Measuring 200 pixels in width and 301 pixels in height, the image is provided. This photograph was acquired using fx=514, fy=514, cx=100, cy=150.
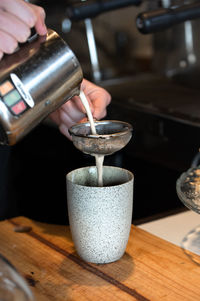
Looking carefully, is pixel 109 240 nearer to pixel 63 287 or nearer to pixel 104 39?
pixel 63 287

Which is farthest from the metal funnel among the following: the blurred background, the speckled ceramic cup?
the blurred background

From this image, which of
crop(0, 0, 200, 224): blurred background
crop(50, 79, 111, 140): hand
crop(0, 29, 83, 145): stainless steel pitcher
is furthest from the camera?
crop(0, 0, 200, 224): blurred background

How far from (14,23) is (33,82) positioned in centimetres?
9

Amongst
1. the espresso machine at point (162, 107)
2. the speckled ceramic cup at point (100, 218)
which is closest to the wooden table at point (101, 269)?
the speckled ceramic cup at point (100, 218)

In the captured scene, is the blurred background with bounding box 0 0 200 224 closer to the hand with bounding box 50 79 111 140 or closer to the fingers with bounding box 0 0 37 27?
the hand with bounding box 50 79 111 140

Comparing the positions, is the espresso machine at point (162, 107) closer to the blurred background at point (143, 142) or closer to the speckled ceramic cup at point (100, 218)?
the blurred background at point (143, 142)

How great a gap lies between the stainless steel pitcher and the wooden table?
22cm

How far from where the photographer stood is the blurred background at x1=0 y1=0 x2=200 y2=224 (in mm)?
1490

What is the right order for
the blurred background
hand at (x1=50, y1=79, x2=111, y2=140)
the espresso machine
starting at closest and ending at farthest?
hand at (x1=50, y1=79, x2=111, y2=140) < the espresso machine < the blurred background

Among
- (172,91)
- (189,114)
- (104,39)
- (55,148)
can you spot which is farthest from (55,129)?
(104,39)

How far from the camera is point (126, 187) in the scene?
0.81 metres

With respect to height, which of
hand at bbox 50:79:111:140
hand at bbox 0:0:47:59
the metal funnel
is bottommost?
hand at bbox 50:79:111:140

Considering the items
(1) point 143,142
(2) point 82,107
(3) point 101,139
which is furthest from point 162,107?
(3) point 101,139

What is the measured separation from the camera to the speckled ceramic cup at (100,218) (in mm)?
803
